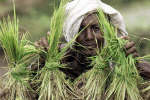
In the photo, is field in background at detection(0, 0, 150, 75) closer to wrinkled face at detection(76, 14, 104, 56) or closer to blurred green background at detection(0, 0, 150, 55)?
blurred green background at detection(0, 0, 150, 55)

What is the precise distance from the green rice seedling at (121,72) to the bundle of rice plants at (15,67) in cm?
39

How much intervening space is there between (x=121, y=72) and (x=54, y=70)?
33 cm

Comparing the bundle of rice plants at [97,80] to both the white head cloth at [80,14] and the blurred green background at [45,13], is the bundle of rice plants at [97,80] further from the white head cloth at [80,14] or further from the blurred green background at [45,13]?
the blurred green background at [45,13]

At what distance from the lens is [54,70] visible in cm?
178

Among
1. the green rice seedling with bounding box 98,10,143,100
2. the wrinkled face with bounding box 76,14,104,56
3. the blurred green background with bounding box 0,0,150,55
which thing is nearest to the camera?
the green rice seedling with bounding box 98,10,143,100

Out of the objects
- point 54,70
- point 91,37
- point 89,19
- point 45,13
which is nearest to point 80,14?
point 89,19

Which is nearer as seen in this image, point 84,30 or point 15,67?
point 15,67

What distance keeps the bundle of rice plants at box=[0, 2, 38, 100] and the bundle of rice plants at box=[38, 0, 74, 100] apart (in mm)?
78

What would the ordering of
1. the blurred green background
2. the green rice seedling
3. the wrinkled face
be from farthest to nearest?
the blurred green background < the wrinkled face < the green rice seedling

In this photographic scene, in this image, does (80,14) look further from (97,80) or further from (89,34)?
(97,80)

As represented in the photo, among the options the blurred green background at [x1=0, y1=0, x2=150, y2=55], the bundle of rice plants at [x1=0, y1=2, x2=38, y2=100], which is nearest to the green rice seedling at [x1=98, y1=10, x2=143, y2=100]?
the bundle of rice plants at [x1=0, y1=2, x2=38, y2=100]

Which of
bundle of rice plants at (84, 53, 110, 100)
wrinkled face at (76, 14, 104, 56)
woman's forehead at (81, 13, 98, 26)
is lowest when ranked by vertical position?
bundle of rice plants at (84, 53, 110, 100)

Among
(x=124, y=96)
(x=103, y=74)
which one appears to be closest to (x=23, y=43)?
(x=103, y=74)

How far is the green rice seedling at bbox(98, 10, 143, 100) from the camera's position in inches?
65.9
